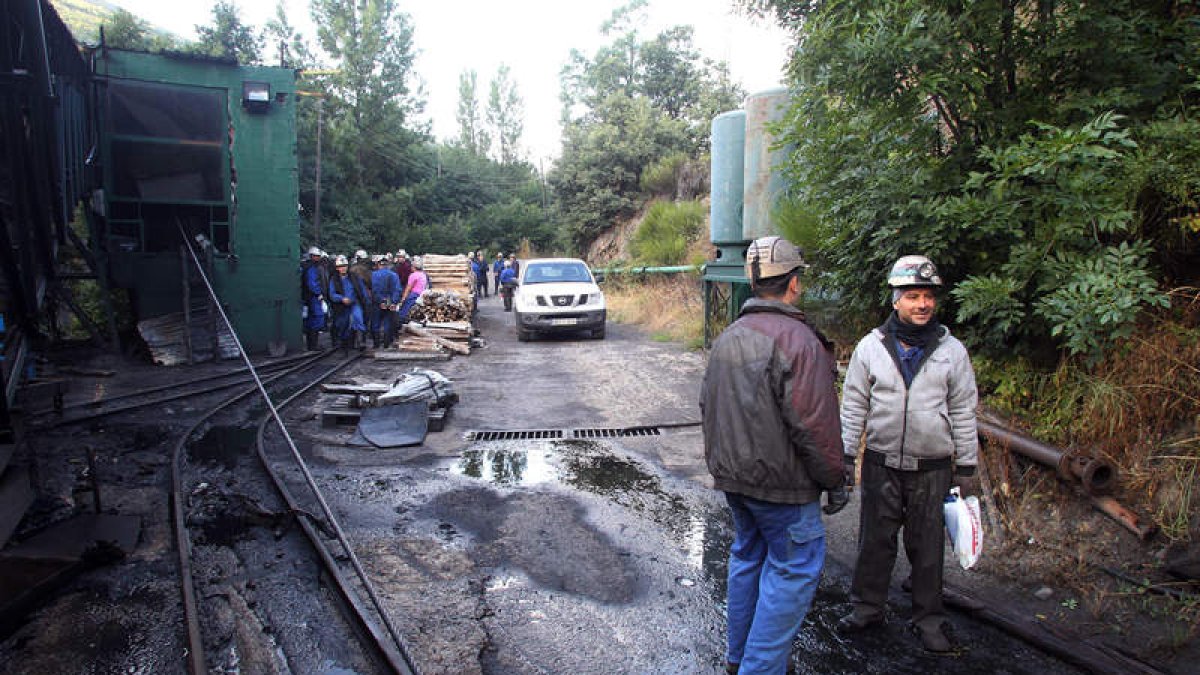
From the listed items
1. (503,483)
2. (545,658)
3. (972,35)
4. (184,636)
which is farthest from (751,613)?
(972,35)

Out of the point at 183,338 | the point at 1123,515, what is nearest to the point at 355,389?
the point at 183,338

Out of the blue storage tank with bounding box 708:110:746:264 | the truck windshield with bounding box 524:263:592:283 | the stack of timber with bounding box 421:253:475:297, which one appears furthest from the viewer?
the stack of timber with bounding box 421:253:475:297

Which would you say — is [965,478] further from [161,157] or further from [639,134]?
[639,134]

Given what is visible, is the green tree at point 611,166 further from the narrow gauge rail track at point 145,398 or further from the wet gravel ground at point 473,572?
the wet gravel ground at point 473,572

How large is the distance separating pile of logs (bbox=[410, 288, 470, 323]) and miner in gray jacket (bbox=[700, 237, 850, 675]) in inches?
447

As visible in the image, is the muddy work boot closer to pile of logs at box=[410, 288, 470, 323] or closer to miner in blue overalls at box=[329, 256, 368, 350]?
pile of logs at box=[410, 288, 470, 323]

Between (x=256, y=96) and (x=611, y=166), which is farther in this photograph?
(x=611, y=166)

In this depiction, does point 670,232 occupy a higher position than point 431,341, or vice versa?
point 670,232

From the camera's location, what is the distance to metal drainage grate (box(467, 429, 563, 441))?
7.17m

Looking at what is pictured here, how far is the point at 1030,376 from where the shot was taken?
15.4ft

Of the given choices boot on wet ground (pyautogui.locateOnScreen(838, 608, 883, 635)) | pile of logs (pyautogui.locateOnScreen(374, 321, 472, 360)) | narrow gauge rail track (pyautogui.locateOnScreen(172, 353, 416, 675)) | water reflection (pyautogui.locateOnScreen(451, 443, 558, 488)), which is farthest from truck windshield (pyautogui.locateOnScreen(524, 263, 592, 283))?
boot on wet ground (pyautogui.locateOnScreen(838, 608, 883, 635))

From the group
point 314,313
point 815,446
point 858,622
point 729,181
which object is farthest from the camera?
point 314,313

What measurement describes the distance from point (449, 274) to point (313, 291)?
355 cm

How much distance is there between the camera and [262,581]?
13.1ft
